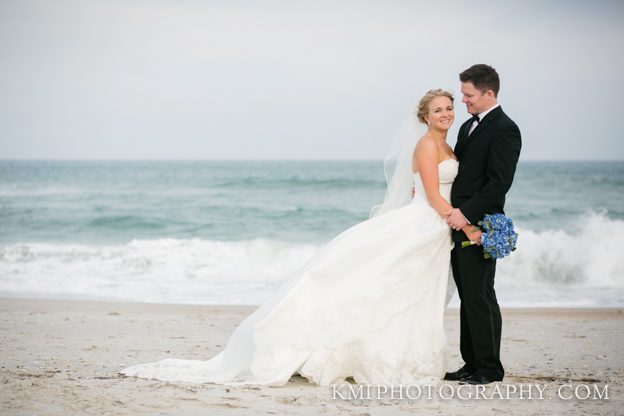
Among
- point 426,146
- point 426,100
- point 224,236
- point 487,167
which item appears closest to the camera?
point 487,167

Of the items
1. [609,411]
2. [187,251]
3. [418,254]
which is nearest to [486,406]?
[609,411]

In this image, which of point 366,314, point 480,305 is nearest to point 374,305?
point 366,314

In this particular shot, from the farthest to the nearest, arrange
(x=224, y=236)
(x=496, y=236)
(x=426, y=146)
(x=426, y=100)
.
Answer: (x=224, y=236), (x=426, y=100), (x=426, y=146), (x=496, y=236)

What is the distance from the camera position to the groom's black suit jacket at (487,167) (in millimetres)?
4781

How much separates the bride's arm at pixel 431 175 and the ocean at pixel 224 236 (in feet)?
19.4

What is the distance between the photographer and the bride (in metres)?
4.79

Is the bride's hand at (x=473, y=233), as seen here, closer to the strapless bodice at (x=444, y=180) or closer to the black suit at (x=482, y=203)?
the black suit at (x=482, y=203)

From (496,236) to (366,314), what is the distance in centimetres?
104

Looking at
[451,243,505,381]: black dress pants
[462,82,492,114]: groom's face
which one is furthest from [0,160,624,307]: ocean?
[462,82,492,114]: groom's face

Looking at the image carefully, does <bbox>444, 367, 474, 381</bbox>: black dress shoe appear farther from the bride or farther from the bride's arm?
the bride's arm

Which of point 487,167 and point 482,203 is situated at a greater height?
point 487,167

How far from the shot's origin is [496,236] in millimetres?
4734

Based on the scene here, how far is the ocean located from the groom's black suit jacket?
588 centimetres

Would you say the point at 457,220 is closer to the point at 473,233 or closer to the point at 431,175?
the point at 473,233
